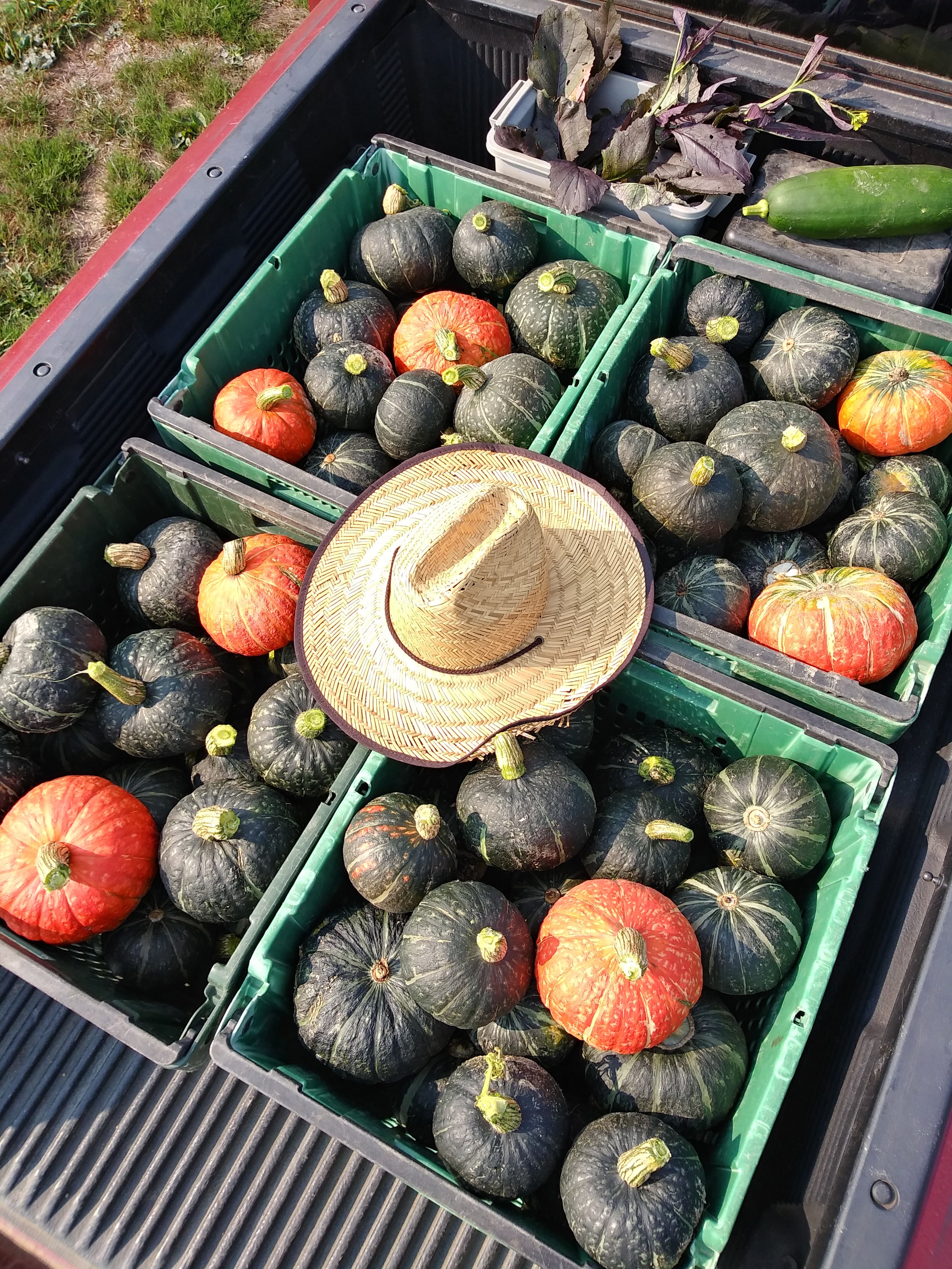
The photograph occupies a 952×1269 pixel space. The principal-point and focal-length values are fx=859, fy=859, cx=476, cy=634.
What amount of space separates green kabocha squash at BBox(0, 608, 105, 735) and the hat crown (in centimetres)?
113

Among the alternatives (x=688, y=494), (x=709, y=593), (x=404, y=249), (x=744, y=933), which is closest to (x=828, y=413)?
(x=688, y=494)

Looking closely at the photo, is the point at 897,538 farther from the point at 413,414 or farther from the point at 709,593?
the point at 413,414

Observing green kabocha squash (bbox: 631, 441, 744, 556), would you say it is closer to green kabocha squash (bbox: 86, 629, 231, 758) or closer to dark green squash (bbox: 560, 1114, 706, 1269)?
green kabocha squash (bbox: 86, 629, 231, 758)

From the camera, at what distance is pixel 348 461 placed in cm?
327

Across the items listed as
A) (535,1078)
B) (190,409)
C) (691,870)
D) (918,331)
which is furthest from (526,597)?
(918,331)

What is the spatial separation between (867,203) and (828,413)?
Result: 876 mm

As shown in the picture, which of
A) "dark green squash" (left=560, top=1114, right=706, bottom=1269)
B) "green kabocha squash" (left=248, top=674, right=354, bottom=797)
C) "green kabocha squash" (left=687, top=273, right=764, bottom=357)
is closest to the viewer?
"dark green squash" (left=560, top=1114, right=706, bottom=1269)

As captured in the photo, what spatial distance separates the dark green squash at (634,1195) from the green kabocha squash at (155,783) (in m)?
1.62

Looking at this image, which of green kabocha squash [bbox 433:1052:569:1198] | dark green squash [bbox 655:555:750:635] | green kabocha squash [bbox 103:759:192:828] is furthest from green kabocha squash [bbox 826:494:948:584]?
green kabocha squash [bbox 103:759:192:828]

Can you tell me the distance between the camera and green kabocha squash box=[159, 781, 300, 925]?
2.58 metres

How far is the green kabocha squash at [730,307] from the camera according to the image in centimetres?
332

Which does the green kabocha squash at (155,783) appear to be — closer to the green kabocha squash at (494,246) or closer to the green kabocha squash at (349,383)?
the green kabocha squash at (349,383)

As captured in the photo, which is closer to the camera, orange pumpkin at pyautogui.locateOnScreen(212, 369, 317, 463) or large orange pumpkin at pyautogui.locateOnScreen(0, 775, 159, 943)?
large orange pumpkin at pyautogui.locateOnScreen(0, 775, 159, 943)

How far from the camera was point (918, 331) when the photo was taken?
3.20 m
